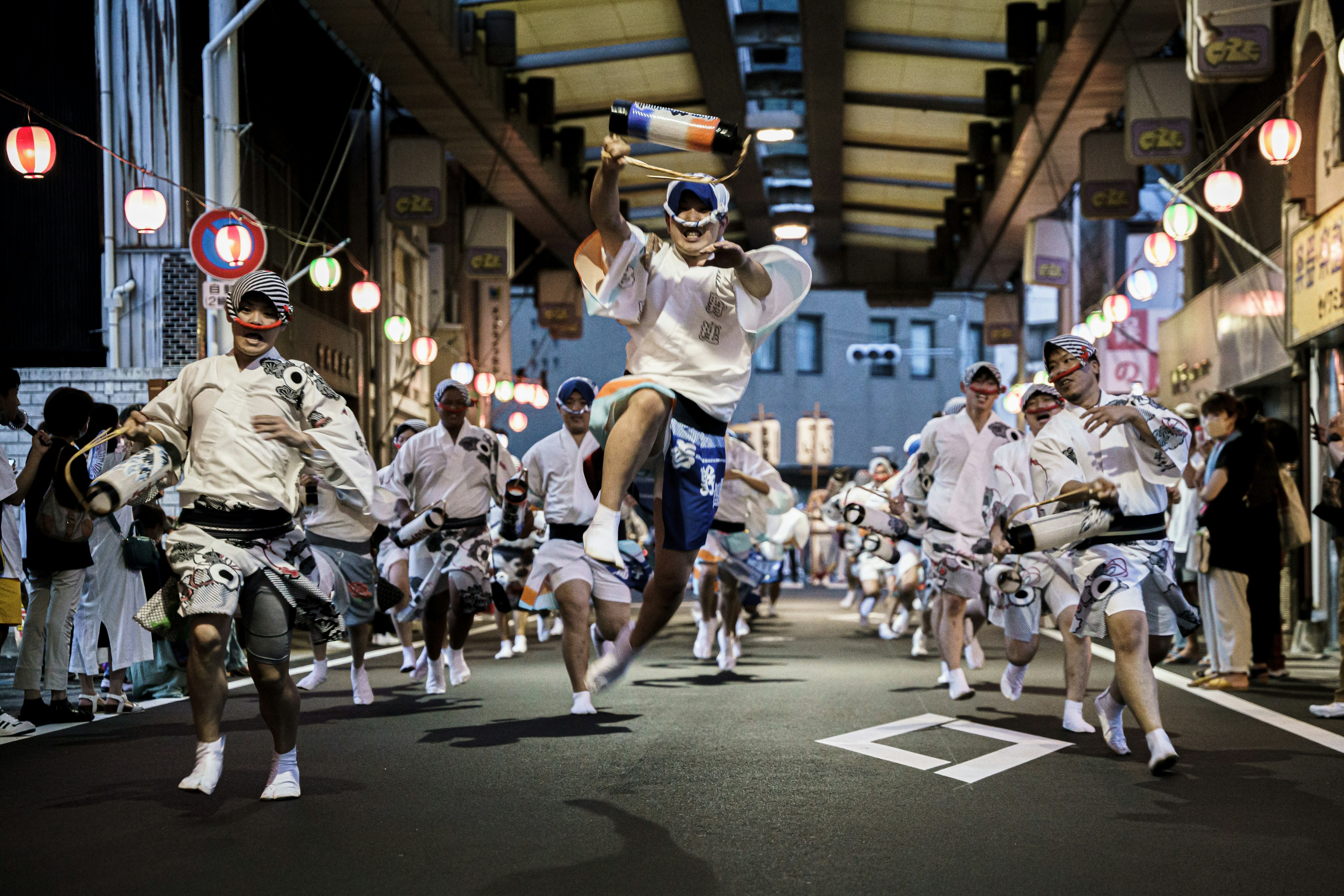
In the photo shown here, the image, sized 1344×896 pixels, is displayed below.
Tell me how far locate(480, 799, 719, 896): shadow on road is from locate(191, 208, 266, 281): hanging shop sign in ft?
28.0

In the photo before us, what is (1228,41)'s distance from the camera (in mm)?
13047

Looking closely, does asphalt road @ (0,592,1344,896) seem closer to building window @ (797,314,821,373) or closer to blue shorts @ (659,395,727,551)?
blue shorts @ (659,395,727,551)

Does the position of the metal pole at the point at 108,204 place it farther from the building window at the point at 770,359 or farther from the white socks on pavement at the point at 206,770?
the building window at the point at 770,359

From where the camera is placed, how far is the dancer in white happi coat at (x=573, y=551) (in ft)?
28.0

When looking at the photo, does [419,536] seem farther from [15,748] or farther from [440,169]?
[440,169]

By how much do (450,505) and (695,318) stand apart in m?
4.93

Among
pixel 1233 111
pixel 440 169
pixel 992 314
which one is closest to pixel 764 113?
pixel 440 169

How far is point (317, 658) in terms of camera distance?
10.2 metres

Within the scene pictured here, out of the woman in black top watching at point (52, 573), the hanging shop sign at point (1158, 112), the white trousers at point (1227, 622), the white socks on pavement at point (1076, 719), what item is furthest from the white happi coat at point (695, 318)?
the hanging shop sign at point (1158, 112)

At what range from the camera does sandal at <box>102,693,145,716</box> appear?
8.52 metres

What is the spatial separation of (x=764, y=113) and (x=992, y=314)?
1162 cm

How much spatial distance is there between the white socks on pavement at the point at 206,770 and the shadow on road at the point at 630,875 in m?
1.70

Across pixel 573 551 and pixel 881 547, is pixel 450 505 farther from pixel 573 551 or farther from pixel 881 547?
pixel 881 547

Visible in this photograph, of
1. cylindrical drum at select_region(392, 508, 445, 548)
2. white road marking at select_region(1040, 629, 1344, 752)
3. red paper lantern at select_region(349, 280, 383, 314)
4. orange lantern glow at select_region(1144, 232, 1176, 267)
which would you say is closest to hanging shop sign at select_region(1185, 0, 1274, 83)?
orange lantern glow at select_region(1144, 232, 1176, 267)
